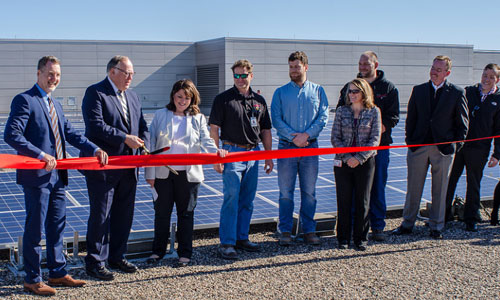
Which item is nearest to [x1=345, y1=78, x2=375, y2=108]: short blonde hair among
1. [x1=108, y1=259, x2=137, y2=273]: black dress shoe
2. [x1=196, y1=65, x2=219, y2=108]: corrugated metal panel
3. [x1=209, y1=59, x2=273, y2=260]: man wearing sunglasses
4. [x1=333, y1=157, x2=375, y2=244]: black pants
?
[x1=333, y1=157, x2=375, y2=244]: black pants

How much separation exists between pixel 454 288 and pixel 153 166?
125 inches

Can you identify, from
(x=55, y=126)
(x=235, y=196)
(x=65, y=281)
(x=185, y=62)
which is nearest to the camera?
(x=55, y=126)

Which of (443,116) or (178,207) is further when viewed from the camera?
(443,116)

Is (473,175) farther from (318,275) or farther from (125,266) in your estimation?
(125,266)

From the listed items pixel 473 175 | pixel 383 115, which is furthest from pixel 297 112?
pixel 473 175

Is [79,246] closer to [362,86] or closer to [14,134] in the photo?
[14,134]

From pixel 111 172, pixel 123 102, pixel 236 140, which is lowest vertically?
pixel 111 172

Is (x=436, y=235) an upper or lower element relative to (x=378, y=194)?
lower

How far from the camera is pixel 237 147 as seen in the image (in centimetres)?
629

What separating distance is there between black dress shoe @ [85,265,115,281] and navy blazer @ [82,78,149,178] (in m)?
0.90

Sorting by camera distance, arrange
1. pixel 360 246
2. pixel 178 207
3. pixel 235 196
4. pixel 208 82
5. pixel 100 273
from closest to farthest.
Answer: pixel 100 273 → pixel 178 207 → pixel 235 196 → pixel 360 246 → pixel 208 82

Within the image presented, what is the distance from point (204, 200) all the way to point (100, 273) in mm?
3276

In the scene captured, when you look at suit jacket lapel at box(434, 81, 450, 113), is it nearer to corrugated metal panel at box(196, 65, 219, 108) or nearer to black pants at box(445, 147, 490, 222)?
black pants at box(445, 147, 490, 222)

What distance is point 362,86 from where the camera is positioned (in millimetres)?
6422
